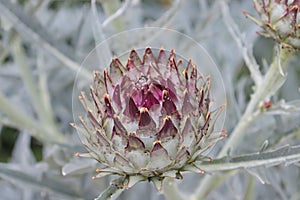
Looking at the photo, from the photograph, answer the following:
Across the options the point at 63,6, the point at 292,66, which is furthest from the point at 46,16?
the point at 292,66

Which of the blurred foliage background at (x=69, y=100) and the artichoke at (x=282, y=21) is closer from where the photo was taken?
the artichoke at (x=282, y=21)

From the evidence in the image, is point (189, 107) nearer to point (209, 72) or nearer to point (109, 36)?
point (209, 72)

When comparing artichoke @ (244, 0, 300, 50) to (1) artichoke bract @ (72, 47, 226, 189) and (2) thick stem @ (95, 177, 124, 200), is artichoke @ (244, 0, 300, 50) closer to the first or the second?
(1) artichoke bract @ (72, 47, 226, 189)

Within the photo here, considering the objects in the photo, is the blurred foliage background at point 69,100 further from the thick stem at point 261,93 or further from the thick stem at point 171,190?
the thick stem at point 171,190

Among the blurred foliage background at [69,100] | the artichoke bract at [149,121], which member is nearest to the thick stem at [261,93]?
the blurred foliage background at [69,100]

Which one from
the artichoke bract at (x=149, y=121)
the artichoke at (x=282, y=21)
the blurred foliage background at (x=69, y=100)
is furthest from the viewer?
the blurred foliage background at (x=69, y=100)

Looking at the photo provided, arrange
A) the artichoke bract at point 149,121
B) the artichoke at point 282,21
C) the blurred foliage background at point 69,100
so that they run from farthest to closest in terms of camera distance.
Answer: the blurred foliage background at point 69,100, the artichoke at point 282,21, the artichoke bract at point 149,121

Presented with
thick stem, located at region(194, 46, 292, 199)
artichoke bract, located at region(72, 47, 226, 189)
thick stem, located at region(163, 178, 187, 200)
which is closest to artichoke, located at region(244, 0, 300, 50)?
thick stem, located at region(194, 46, 292, 199)
